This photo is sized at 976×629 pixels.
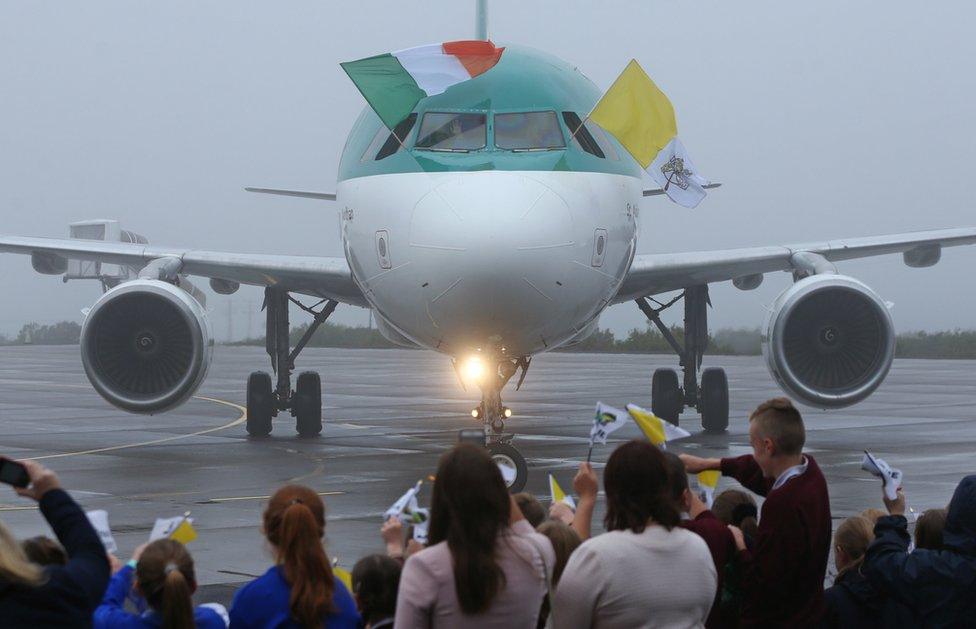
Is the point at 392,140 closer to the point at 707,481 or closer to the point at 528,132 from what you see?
the point at 528,132

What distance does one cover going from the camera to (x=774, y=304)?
14578mm

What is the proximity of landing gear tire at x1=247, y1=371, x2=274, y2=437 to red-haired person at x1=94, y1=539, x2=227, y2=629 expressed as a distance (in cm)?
1363

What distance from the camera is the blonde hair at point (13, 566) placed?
382cm

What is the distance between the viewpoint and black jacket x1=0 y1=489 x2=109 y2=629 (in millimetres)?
3865

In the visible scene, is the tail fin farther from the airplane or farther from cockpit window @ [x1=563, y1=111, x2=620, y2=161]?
cockpit window @ [x1=563, y1=111, x2=620, y2=161]

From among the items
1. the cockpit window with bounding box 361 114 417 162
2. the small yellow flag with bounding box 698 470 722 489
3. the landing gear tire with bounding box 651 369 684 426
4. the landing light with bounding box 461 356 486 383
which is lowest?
the landing gear tire with bounding box 651 369 684 426

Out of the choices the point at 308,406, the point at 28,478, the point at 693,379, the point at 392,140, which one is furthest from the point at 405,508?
the point at 693,379

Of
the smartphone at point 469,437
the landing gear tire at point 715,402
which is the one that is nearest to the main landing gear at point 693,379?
the landing gear tire at point 715,402

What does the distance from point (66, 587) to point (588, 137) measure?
9.38 m

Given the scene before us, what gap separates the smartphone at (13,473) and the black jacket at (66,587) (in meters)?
0.10

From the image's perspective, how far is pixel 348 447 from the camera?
1631 cm

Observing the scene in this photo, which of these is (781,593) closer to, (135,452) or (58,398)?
(135,452)

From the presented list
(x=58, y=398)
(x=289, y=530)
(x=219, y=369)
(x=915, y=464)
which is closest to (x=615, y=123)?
(x=915, y=464)

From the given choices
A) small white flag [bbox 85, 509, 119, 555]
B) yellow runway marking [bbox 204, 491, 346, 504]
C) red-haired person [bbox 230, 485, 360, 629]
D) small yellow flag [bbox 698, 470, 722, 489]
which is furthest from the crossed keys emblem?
red-haired person [bbox 230, 485, 360, 629]
